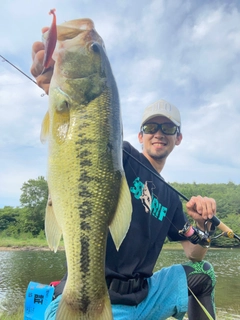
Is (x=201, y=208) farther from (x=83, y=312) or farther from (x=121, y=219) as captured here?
(x=83, y=312)

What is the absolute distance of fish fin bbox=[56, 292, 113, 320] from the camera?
6.17 ft

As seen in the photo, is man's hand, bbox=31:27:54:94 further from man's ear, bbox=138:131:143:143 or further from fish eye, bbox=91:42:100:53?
man's ear, bbox=138:131:143:143

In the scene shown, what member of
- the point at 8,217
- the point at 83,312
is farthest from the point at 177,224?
the point at 8,217

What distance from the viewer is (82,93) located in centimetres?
204

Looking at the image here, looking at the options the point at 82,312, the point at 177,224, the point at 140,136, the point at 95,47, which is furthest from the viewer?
the point at 140,136

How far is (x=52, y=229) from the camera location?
201 centimetres

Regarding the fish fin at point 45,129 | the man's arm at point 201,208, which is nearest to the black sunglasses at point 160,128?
the man's arm at point 201,208

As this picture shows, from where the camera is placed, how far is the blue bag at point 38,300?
3125 millimetres

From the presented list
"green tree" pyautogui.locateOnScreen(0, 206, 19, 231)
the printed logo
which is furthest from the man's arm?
"green tree" pyautogui.locateOnScreen(0, 206, 19, 231)

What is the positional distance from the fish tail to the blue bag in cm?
132

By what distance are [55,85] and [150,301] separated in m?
2.47

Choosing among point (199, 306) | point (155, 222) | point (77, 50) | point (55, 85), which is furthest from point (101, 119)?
point (199, 306)

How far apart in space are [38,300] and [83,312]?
4.93ft

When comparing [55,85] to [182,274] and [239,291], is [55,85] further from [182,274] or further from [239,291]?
[239,291]
